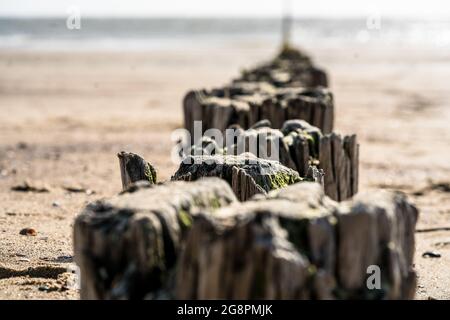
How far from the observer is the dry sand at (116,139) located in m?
5.18

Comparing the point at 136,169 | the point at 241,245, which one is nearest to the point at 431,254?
the point at 136,169

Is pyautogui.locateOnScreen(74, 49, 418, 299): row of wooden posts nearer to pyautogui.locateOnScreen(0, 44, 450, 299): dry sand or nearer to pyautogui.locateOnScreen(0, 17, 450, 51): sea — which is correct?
pyautogui.locateOnScreen(0, 44, 450, 299): dry sand

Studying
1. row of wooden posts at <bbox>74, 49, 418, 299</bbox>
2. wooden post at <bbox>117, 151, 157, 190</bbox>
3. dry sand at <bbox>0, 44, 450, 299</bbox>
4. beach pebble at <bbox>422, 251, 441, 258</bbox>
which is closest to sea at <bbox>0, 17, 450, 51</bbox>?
dry sand at <bbox>0, 44, 450, 299</bbox>

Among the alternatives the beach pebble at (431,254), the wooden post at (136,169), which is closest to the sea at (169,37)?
the beach pebble at (431,254)

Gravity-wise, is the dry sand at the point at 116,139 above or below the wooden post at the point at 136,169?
below

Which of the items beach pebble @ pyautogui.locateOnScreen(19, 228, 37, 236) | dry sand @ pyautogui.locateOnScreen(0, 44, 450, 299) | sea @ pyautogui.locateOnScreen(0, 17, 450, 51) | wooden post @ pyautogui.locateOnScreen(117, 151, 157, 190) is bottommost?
sea @ pyautogui.locateOnScreen(0, 17, 450, 51)

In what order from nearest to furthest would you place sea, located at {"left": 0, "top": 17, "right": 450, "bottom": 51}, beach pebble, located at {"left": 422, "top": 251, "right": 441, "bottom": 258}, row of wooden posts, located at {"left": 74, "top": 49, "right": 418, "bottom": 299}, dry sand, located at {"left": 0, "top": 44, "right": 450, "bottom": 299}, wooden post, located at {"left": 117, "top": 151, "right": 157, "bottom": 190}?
1. row of wooden posts, located at {"left": 74, "top": 49, "right": 418, "bottom": 299}
2. wooden post, located at {"left": 117, "top": 151, "right": 157, "bottom": 190}
3. dry sand, located at {"left": 0, "top": 44, "right": 450, "bottom": 299}
4. beach pebble, located at {"left": 422, "top": 251, "right": 441, "bottom": 258}
5. sea, located at {"left": 0, "top": 17, "right": 450, "bottom": 51}

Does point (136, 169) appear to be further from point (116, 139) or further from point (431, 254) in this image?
point (116, 139)

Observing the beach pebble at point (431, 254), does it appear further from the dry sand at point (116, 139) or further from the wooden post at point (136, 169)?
the wooden post at point (136, 169)

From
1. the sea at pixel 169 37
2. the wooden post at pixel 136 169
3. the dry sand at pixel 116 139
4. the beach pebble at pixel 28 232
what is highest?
the wooden post at pixel 136 169

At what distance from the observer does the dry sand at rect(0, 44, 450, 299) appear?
17.0 feet

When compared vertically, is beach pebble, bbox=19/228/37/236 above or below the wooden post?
below

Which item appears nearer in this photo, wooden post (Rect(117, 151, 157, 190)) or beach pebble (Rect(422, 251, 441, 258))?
wooden post (Rect(117, 151, 157, 190))
